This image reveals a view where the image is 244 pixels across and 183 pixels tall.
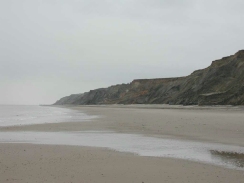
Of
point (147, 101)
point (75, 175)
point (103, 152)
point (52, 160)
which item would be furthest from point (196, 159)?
point (147, 101)

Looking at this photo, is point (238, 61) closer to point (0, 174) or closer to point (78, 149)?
point (78, 149)

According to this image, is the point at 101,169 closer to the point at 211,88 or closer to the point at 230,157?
the point at 230,157

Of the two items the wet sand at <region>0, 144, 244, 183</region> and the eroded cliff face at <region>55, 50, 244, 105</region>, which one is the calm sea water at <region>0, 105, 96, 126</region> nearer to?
the wet sand at <region>0, 144, 244, 183</region>

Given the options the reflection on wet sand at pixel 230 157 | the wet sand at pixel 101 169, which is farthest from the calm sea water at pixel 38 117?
the reflection on wet sand at pixel 230 157

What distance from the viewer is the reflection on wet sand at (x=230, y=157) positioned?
6.98 meters

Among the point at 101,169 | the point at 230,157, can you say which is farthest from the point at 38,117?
the point at 230,157

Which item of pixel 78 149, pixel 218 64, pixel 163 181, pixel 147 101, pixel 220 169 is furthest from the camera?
pixel 147 101

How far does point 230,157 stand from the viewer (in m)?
7.69

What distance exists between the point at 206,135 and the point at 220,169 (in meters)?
6.13

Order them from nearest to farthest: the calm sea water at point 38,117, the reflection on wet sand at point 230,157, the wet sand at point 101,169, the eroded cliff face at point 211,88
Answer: the wet sand at point 101,169 → the reflection on wet sand at point 230,157 → the calm sea water at point 38,117 → the eroded cliff face at point 211,88

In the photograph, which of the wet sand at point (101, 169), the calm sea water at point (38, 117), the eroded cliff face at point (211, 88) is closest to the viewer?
the wet sand at point (101, 169)

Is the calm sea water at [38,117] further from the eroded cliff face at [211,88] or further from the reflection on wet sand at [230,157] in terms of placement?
the eroded cliff face at [211,88]

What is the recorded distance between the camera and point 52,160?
740 cm

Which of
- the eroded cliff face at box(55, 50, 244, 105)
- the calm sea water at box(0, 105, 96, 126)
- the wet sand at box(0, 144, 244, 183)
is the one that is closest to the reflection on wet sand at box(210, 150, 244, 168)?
the wet sand at box(0, 144, 244, 183)
